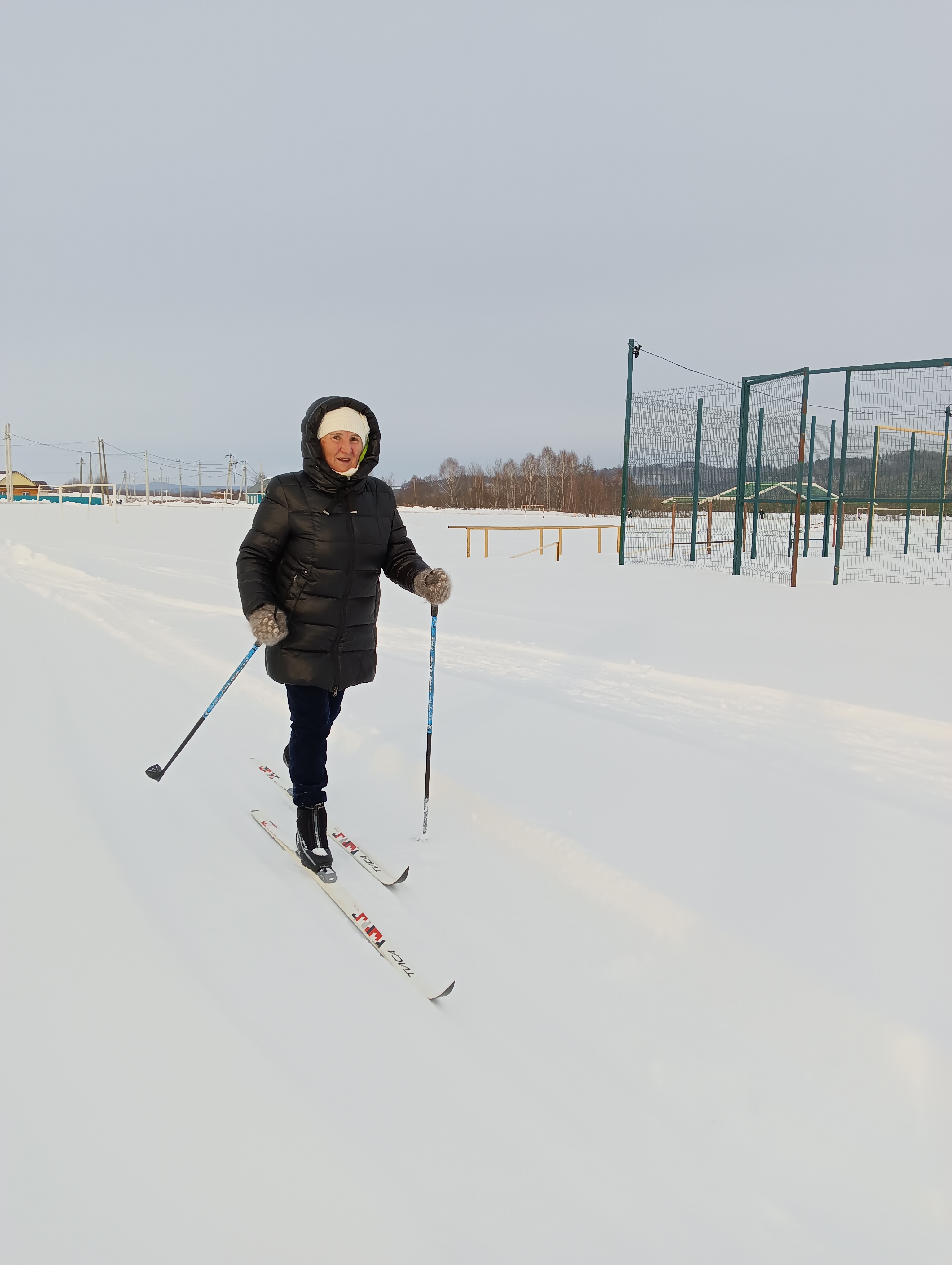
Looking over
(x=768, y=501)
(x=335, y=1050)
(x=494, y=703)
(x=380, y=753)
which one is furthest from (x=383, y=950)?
(x=768, y=501)

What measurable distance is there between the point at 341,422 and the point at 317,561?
521 mm

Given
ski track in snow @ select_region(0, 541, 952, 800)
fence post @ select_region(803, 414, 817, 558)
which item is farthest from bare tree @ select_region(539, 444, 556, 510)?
ski track in snow @ select_region(0, 541, 952, 800)

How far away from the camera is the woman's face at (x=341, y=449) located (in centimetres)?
271

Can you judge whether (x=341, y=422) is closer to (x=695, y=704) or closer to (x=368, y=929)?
(x=368, y=929)

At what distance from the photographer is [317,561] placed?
9.02 feet

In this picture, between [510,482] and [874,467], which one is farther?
[510,482]

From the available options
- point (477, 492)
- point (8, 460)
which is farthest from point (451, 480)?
point (8, 460)

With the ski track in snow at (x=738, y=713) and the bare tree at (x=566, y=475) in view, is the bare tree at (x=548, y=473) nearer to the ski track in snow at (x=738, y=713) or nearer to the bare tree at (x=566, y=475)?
the bare tree at (x=566, y=475)

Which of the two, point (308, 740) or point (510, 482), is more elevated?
point (510, 482)

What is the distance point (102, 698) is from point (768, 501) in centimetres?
1009

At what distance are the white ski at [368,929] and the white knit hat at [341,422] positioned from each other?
1.62m

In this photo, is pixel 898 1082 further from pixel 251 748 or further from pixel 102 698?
pixel 102 698

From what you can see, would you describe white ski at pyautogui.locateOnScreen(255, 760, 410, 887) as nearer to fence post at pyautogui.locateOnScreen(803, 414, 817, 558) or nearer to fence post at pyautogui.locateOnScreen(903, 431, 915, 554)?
fence post at pyautogui.locateOnScreen(803, 414, 817, 558)

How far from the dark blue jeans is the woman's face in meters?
0.85
